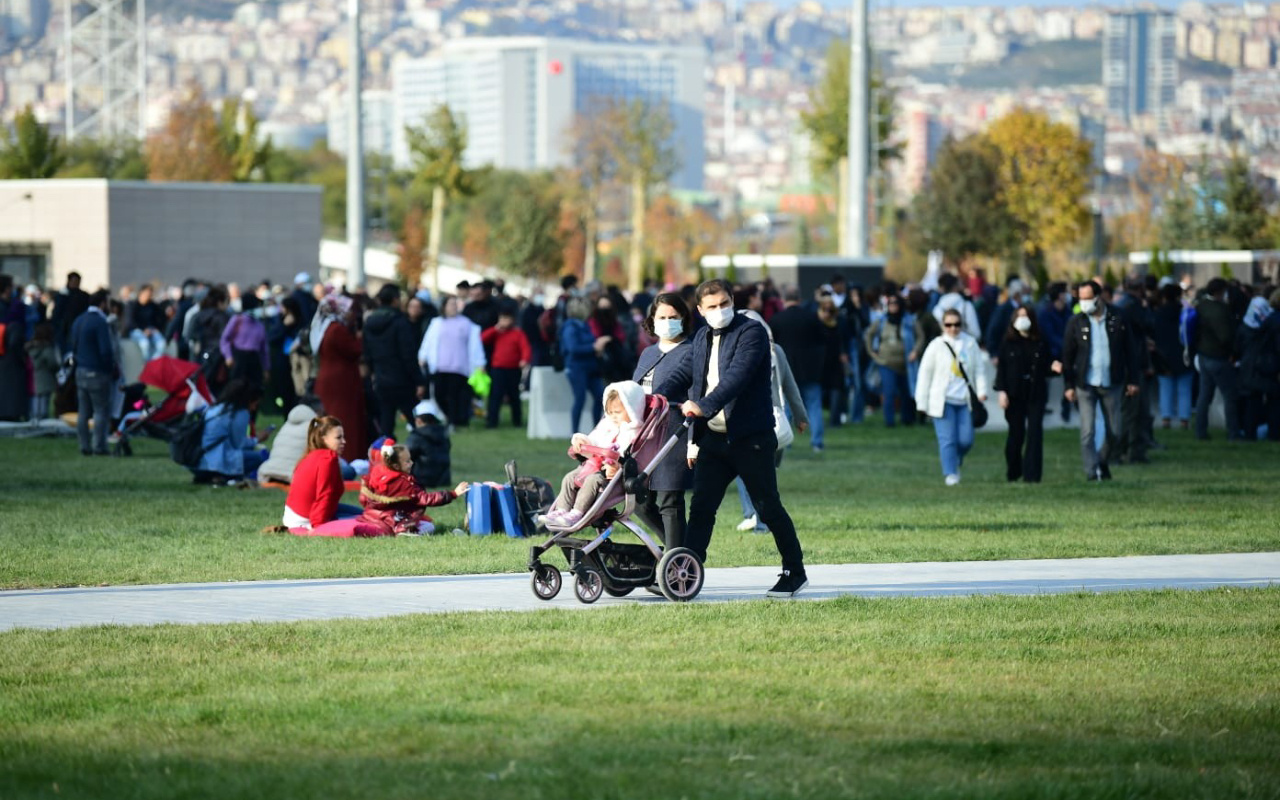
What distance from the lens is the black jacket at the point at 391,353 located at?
65.5 feet

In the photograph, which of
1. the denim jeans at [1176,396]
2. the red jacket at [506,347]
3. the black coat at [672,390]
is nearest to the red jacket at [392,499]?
the black coat at [672,390]

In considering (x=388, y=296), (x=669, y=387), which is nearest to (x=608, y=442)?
(x=669, y=387)

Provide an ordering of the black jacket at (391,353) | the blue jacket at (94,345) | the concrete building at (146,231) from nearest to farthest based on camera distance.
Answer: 1. the black jacket at (391,353)
2. the blue jacket at (94,345)
3. the concrete building at (146,231)

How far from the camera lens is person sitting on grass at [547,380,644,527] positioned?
1070cm

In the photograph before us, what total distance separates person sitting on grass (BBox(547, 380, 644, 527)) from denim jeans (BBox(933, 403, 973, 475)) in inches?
302

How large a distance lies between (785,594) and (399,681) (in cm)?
328

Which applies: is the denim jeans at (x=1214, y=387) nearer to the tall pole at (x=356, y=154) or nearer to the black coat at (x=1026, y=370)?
the black coat at (x=1026, y=370)

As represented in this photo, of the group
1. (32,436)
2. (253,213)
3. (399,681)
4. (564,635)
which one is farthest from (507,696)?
(253,213)

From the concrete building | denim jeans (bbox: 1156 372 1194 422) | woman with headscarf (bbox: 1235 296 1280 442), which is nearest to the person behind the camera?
woman with headscarf (bbox: 1235 296 1280 442)

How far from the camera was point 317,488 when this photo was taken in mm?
14625

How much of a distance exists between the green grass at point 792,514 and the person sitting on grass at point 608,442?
2.02m

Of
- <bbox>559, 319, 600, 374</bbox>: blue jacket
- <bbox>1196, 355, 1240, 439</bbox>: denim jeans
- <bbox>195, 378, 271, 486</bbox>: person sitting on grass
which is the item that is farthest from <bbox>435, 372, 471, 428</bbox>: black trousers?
<bbox>1196, 355, 1240, 439</bbox>: denim jeans

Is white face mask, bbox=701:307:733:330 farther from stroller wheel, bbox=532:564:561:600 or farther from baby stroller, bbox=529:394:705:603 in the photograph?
stroller wheel, bbox=532:564:561:600

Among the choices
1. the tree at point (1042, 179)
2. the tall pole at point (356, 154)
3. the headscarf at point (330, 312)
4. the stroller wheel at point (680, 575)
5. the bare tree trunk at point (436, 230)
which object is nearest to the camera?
the stroller wheel at point (680, 575)
